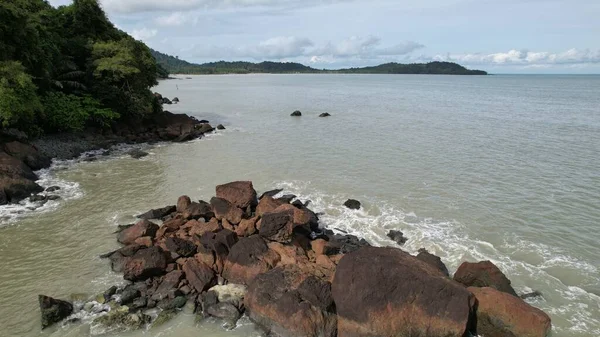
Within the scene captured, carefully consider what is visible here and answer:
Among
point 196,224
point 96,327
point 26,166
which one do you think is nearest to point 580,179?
point 196,224

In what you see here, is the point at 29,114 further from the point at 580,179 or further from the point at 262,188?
the point at 580,179

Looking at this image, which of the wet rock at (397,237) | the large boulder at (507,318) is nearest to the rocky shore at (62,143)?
the wet rock at (397,237)

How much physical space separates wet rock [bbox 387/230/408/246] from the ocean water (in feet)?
1.39

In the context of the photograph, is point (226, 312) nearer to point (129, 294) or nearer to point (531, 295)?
point (129, 294)

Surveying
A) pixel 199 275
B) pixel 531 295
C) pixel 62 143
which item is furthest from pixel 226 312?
pixel 62 143

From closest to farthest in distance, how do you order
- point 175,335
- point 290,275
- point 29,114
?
point 175,335
point 290,275
point 29,114

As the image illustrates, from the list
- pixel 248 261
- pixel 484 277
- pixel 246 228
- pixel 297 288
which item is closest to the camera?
pixel 297 288

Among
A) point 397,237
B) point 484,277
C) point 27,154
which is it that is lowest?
point 397,237

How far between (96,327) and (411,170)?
2242 centimetres

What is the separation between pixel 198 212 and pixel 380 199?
10.4 metres

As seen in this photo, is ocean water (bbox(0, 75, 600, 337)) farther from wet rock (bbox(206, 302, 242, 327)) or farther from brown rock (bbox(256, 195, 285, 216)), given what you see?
brown rock (bbox(256, 195, 285, 216))

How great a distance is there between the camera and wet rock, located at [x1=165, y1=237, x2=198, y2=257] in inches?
623

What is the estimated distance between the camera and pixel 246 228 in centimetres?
1769

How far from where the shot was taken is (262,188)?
25344mm
